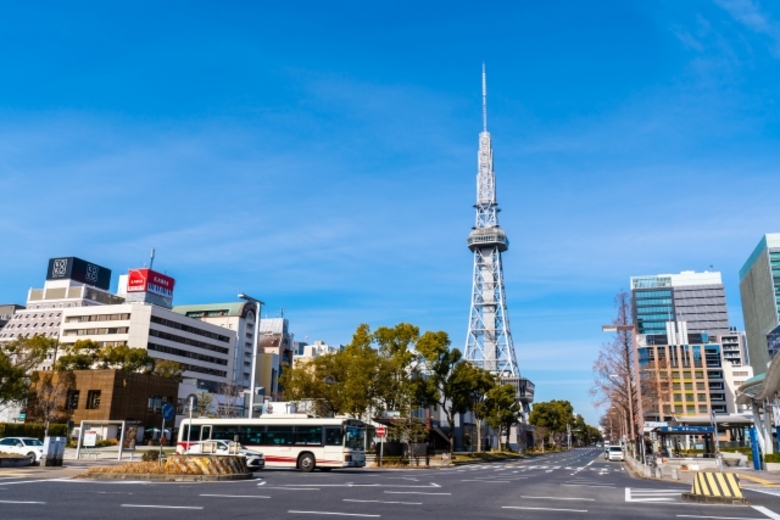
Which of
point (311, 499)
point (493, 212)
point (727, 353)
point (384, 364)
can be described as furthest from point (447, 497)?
point (727, 353)

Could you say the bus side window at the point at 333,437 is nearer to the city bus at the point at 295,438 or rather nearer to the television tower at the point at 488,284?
the city bus at the point at 295,438

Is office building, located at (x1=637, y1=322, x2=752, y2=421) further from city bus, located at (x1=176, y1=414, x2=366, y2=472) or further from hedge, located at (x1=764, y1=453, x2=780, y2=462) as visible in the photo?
city bus, located at (x1=176, y1=414, x2=366, y2=472)

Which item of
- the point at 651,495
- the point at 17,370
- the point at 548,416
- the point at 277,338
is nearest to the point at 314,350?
the point at 277,338

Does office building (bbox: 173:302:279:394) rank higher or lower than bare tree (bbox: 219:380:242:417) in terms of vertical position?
higher

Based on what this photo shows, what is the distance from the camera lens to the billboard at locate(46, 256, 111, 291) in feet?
346

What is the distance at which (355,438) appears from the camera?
32.9 meters

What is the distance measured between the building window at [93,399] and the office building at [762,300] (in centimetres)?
11406

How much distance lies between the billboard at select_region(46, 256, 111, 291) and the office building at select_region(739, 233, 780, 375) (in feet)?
409

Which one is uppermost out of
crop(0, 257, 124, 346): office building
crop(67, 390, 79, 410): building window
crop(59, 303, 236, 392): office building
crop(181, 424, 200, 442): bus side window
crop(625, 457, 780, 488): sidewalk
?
crop(0, 257, 124, 346): office building

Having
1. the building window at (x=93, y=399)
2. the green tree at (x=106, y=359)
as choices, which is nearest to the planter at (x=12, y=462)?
the building window at (x=93, y=399)

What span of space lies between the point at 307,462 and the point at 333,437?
1.96 m

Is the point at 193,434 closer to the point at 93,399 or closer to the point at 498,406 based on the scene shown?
the point at 93,399

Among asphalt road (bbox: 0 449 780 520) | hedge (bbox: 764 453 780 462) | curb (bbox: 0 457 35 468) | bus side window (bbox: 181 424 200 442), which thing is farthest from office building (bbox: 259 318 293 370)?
asphalt road (bbox: 0 449 780 520)

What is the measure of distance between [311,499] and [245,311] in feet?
359
